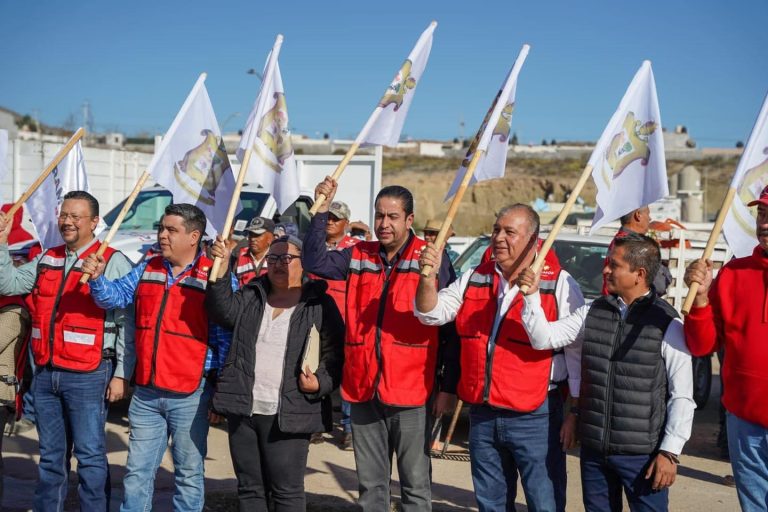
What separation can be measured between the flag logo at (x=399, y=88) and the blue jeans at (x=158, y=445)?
6.99 ft

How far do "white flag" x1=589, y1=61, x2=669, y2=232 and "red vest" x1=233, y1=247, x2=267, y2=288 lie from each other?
3.32m

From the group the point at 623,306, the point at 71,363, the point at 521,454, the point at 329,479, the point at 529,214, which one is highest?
the point at 529,214

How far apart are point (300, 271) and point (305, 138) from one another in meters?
85.6

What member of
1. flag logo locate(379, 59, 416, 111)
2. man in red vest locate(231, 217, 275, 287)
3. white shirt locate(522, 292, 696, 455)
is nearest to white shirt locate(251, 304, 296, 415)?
white shirt locate(522, 292, 696, 455)

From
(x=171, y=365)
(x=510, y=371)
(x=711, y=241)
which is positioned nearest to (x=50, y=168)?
(x=171, y=365)

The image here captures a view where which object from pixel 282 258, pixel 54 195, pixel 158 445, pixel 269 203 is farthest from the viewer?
pixel 269 203

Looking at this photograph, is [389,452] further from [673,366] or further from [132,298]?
[132,298]

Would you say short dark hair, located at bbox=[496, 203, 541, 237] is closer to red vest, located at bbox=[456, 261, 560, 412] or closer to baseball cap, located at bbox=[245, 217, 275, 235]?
red vest, located at bbox=[456, 261, 560, 412]

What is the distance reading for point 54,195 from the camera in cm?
648

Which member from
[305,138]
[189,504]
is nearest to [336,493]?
[189,504]

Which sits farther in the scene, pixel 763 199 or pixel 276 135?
pixel 276 135

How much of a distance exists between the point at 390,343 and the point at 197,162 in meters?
2.02

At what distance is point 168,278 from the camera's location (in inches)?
211

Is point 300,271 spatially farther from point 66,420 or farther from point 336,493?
point 336,493
